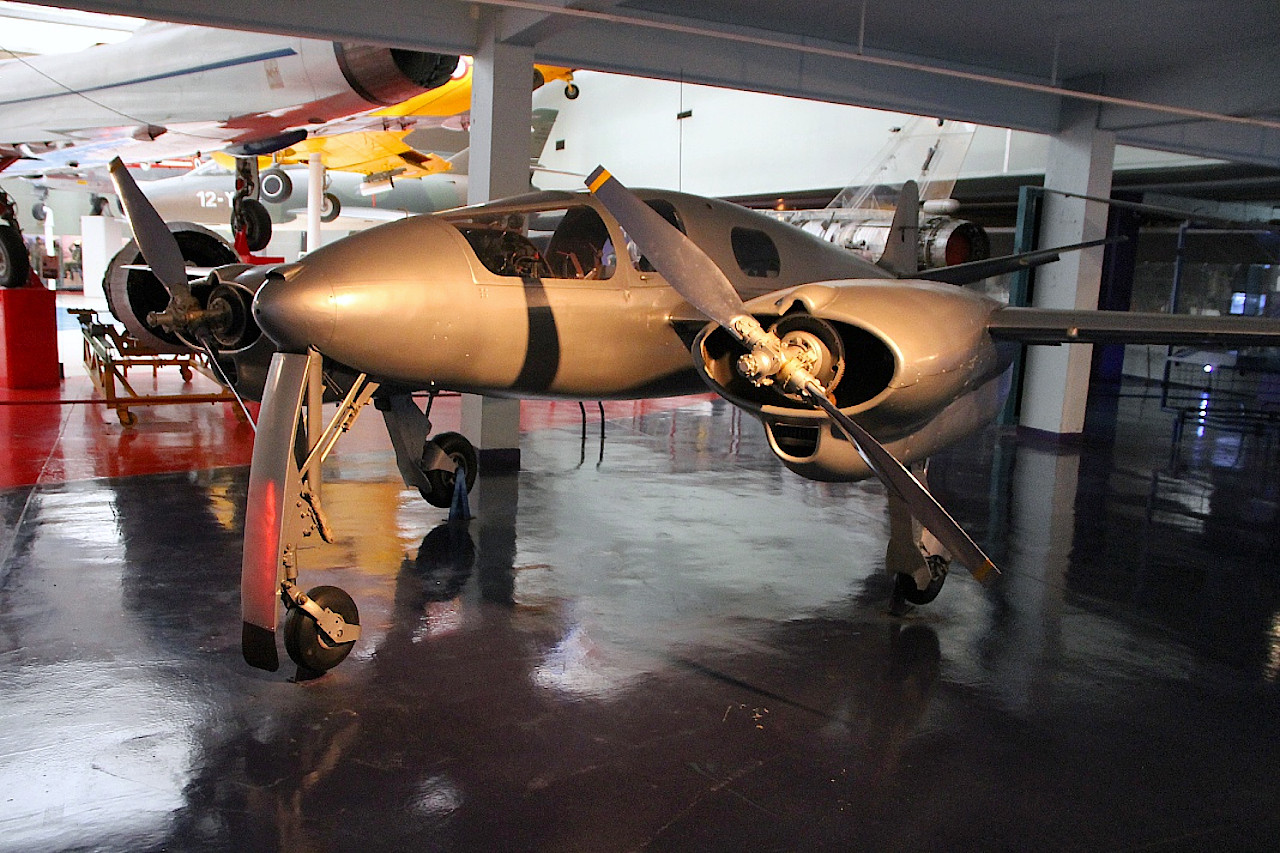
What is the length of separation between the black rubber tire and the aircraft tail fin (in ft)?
10.4

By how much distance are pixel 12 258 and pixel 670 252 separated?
46.7 feet

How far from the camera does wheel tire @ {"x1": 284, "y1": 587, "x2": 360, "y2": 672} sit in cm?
468

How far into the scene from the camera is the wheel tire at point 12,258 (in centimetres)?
1480

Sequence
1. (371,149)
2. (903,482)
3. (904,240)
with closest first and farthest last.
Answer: (903,482), (904,240), (371,149)

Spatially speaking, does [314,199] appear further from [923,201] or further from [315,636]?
[315,636]

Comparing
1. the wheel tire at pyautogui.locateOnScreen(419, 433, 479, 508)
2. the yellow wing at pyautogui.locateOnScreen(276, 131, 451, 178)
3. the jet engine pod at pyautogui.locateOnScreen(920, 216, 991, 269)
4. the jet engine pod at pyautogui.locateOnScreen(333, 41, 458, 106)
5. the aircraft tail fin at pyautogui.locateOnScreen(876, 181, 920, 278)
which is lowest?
the wheel tire at pyautogui.locateOnScreen(419, 433, 479, 508)

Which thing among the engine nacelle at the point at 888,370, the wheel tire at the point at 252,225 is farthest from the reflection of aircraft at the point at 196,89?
the engine nacelle at the point at 888,370

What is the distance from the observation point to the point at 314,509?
16.1 ft

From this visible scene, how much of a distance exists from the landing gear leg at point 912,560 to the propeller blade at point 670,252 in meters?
1.94

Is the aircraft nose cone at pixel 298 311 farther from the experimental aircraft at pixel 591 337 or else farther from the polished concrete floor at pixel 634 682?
the polished concrete floor at pixel 634 682

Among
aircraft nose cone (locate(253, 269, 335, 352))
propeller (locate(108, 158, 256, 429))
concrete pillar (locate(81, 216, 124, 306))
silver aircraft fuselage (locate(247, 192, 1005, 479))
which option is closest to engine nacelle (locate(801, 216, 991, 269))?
silver aircraft fuselage (locate(247, 192, 1005, 479))

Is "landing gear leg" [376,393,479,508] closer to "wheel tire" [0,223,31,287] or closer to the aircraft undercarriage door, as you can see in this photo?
the aircraft undercarriage door

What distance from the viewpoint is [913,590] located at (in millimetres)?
6113

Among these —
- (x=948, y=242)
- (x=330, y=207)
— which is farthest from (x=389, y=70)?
(x=330, y=207)
